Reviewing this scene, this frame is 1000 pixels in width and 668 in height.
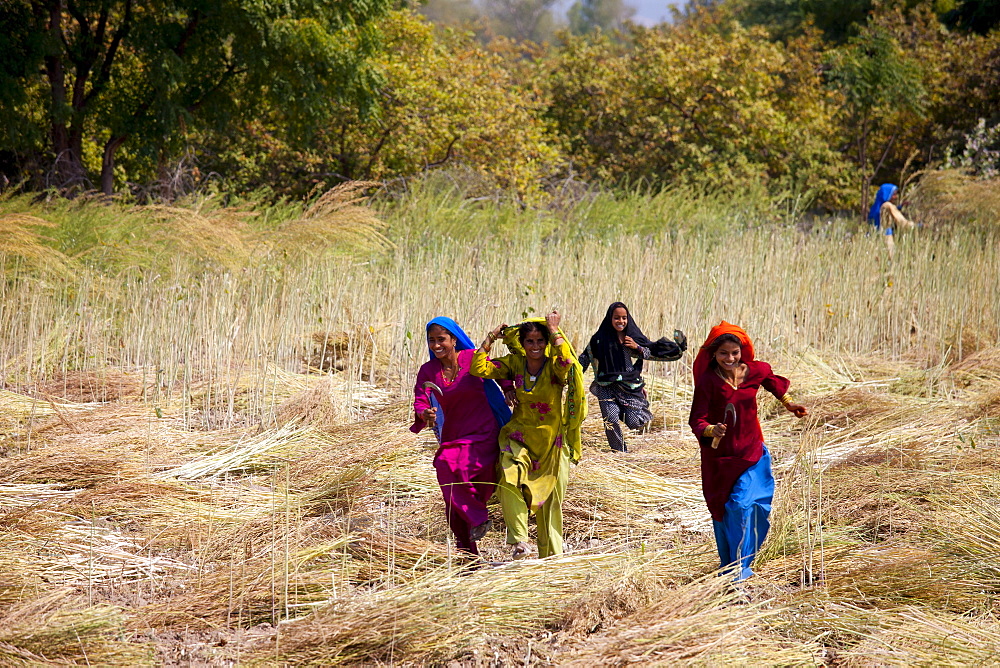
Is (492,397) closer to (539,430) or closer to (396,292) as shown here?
(539,430)

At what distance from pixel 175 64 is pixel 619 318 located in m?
7.70

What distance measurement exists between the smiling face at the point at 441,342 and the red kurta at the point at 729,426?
3.22ft

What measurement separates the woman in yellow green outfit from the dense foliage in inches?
307

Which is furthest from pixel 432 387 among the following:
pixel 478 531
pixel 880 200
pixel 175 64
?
pixel 175 64

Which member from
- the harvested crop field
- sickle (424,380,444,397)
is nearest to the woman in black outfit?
the harvested crop field

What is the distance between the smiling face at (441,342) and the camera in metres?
4.09

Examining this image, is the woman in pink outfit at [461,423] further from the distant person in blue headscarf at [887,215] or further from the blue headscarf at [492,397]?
the distant person in blue headscarf at [887,215]

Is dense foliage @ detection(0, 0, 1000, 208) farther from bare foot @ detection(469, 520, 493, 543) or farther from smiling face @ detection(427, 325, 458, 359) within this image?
bare foot @ detection(469, 520, 493, 543)

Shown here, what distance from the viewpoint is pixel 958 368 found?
6.71 m

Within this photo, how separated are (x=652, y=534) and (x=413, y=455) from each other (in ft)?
4.37

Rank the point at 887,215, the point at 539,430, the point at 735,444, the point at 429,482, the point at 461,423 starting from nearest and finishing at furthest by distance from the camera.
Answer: the point at 735,444, the point at 539,430, the point at 461,423, the point at 429,482, the point at 887,215

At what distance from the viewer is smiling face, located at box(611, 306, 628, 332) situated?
5.35 meters

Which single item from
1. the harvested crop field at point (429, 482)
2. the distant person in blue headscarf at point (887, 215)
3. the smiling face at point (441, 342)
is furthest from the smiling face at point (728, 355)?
the distant person in blue headscarf at point (887, 215)

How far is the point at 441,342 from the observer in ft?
13.4
